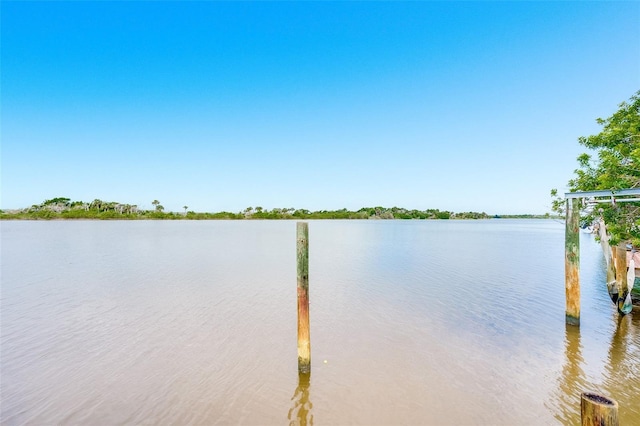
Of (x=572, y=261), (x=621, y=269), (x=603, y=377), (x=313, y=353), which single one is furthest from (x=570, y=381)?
(x=621, y=269)

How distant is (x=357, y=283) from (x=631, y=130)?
12043mm

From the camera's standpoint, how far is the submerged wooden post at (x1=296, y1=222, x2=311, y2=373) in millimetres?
6730

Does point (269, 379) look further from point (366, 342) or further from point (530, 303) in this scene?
point (530, 303)

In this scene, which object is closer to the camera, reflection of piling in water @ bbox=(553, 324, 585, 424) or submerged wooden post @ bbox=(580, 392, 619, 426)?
submerged wooden post @ bbox=(580, 392, 619, 426)

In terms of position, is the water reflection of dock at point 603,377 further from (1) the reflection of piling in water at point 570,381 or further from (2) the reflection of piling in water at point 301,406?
(2) the reflection of piling in water at point 301,406

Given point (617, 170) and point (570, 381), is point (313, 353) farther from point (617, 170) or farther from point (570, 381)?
point (617, 170)

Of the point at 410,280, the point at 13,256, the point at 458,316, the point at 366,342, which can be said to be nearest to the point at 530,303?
the point at 458,316

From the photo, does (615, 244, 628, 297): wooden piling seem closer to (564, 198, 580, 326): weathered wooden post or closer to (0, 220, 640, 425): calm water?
(0, 220, 640, 425): calm water

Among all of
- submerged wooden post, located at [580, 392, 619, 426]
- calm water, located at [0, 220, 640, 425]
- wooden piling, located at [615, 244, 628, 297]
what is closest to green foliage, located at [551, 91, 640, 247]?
wooden piling, located at [615, 244, 628, 297]

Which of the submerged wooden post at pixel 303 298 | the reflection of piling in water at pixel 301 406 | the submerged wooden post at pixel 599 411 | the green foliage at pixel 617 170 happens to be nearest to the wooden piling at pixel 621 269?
the green foliage at pixel 617 170

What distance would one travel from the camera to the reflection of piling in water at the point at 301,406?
546 cm

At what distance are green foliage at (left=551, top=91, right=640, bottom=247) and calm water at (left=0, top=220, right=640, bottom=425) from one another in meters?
3.14

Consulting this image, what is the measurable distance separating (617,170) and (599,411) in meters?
10.6

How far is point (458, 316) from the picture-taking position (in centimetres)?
1104
